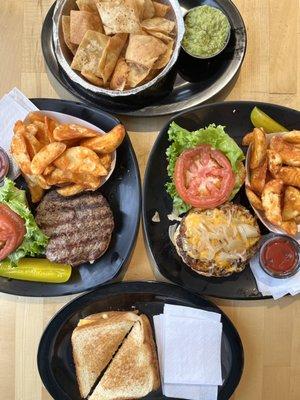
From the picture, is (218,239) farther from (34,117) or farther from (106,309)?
(34,117)

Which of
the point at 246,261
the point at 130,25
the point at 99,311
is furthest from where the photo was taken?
the point at 99,311

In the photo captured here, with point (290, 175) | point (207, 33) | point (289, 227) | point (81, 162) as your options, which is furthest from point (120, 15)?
point (289, 227)

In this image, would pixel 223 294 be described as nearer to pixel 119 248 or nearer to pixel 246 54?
pixel 119 248

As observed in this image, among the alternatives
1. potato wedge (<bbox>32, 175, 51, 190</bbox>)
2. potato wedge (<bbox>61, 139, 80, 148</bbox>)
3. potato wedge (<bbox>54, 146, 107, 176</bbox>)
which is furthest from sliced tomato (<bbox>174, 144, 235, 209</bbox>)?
potato wedge (<bbox>32, 175, 51, 190</bbox>)

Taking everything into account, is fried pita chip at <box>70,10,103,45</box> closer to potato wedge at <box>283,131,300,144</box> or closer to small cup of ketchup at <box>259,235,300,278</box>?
potato wedge at <box>283,131,300,144</box>

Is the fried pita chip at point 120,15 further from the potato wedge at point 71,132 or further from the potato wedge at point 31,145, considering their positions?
the potato wedge at point 31,145

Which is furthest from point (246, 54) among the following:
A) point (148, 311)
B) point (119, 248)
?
point (148, 311)
